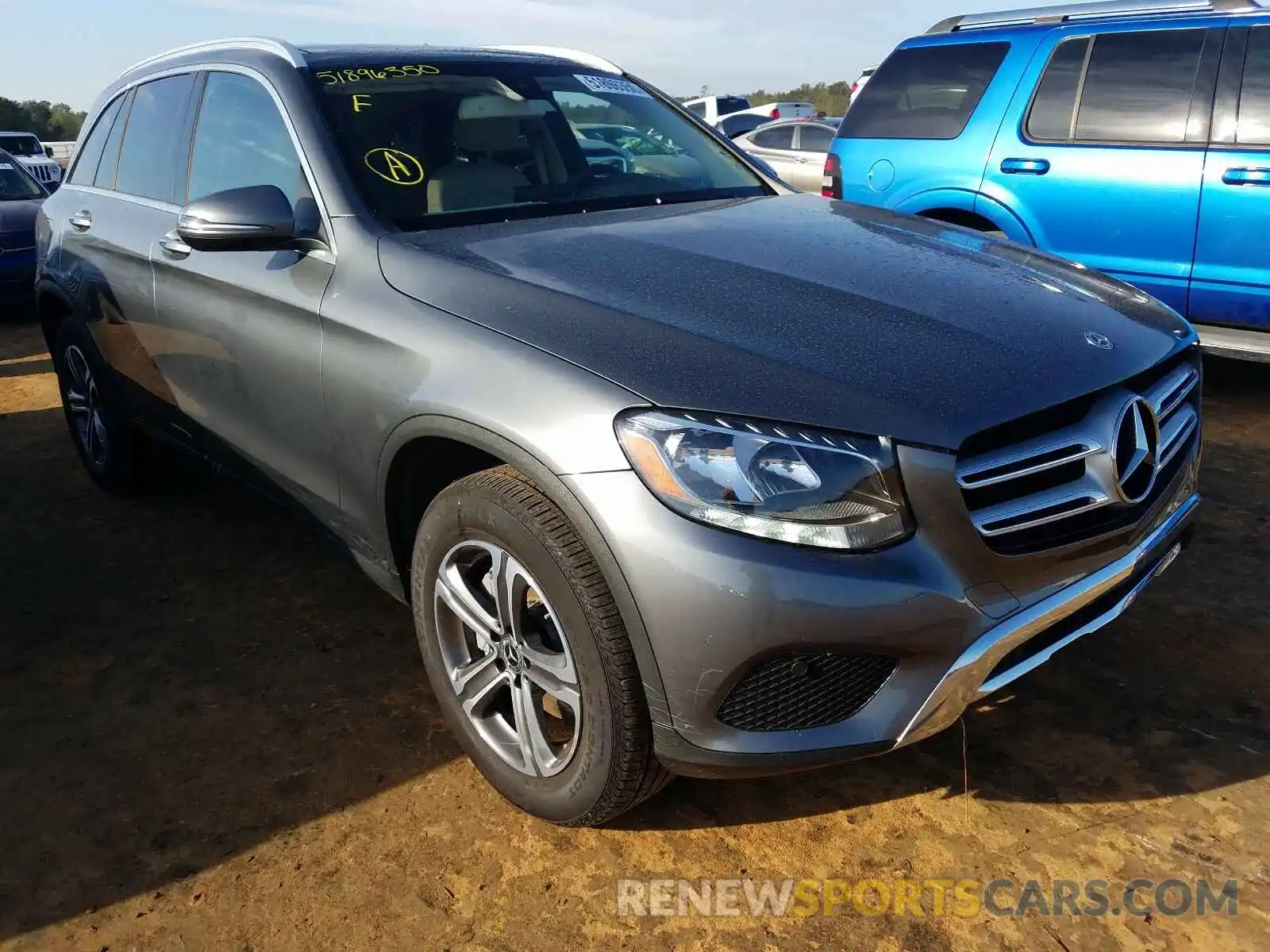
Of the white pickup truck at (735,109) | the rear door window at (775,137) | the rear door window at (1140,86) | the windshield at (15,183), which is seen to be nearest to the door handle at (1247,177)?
the rear door window at (1140,86)

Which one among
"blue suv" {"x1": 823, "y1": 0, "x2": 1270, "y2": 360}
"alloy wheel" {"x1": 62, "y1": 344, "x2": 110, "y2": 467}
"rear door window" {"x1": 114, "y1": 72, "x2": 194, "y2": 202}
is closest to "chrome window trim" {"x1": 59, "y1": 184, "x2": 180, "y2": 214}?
"rear door window" {"x1": 114, "y1": 72, "x2": 194, "y2": 202}

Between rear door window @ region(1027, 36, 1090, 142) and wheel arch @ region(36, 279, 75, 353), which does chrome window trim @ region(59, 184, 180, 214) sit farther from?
rear door window @ region(1027, 36, 1090, 142)

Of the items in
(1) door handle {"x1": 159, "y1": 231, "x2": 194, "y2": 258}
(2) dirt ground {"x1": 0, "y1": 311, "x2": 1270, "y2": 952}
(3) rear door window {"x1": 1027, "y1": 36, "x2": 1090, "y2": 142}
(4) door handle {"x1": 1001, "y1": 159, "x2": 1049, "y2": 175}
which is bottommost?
(2) dirt ground {"x1": 0, "y1": 311, "x2": 1270, "y2": 952}

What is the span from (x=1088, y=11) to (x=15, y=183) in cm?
964

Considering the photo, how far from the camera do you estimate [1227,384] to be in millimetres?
5531

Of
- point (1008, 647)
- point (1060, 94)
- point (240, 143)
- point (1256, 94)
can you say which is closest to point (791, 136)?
point (1060, 94)

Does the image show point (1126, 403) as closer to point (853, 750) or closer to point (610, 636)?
point (853, 750)

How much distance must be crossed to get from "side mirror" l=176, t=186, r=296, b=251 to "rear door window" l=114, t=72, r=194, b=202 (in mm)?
1039

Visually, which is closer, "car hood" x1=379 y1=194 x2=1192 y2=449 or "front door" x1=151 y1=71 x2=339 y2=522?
"car hood" x1=379 y1=194 x2=1192 y2=449

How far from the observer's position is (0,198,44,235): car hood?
9.09 m

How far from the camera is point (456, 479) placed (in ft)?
7.96

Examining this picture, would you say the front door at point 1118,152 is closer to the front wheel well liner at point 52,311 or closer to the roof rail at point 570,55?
the roof rail at point 570,55

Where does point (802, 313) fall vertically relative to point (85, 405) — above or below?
above

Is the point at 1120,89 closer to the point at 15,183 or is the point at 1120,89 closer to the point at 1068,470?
the point at 1068,470
